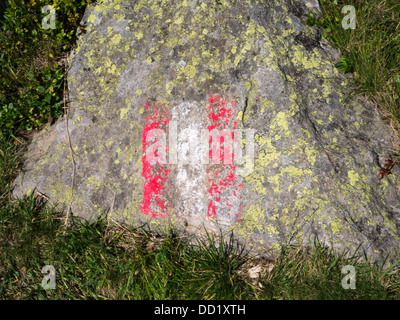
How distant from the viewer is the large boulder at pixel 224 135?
9.66 ft

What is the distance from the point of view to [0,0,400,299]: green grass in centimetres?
279

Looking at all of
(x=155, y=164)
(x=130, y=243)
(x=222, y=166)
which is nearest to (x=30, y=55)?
(x=155, y=164)

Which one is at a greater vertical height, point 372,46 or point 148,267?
point 372,46

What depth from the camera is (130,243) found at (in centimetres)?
309

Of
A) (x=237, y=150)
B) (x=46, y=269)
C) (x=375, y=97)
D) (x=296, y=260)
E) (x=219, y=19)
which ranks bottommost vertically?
(x=46, y=269)

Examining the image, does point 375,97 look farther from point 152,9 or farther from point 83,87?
point 83,87

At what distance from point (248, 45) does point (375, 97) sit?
1418 millimetres

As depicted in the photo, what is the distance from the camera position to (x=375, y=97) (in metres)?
3.35

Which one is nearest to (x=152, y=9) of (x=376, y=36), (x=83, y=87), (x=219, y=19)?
(x=219, y=19)

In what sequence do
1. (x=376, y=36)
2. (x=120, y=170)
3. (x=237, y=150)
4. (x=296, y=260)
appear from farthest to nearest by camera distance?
1. (x=376, y=36)
2. (x=120, y=170)
3. (x=237, y=150)
4. (x=296, y=260)

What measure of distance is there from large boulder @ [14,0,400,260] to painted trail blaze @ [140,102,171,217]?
0.01m

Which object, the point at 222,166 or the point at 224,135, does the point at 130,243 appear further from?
the point at 224,135

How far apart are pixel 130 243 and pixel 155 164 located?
0.79m

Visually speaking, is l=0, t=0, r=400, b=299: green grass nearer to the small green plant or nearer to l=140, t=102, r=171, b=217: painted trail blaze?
the small green plant
